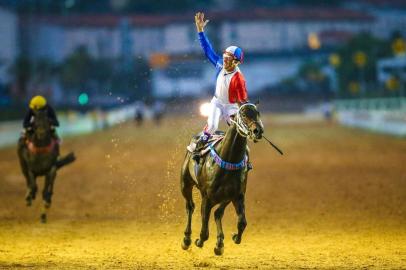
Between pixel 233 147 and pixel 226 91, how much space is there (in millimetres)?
911

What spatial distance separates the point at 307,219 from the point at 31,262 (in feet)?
20.6

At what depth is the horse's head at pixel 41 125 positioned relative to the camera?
16016 mm

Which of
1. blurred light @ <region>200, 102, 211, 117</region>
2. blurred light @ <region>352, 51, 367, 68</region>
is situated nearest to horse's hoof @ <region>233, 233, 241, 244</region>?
blurred light @ <region>200, 102, 211, 117</region>

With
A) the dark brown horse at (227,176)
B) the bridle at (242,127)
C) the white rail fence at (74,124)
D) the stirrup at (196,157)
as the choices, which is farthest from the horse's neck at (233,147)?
the white rail fence at (74,124)

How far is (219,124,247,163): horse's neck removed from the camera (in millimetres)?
10752

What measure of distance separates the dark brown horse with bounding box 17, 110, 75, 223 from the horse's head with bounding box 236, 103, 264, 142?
6.65m

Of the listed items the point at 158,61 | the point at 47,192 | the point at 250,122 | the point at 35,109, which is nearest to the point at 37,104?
the point at 35,109

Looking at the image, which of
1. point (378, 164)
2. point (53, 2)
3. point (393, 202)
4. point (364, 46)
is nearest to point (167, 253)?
point (393, 202)

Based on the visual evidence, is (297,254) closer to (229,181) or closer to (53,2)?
(229,181)

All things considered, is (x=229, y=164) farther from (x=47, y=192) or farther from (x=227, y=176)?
(x=47, y=192)

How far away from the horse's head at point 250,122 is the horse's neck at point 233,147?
0.99 ft

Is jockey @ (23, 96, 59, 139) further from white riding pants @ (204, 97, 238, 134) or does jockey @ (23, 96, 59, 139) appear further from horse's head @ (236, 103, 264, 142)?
horse's head @ (236, 103, 264, 142)

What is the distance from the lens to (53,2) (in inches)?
4606

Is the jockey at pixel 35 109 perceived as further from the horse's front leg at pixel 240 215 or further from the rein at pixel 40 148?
the horse's front leg at pixel 240 215
